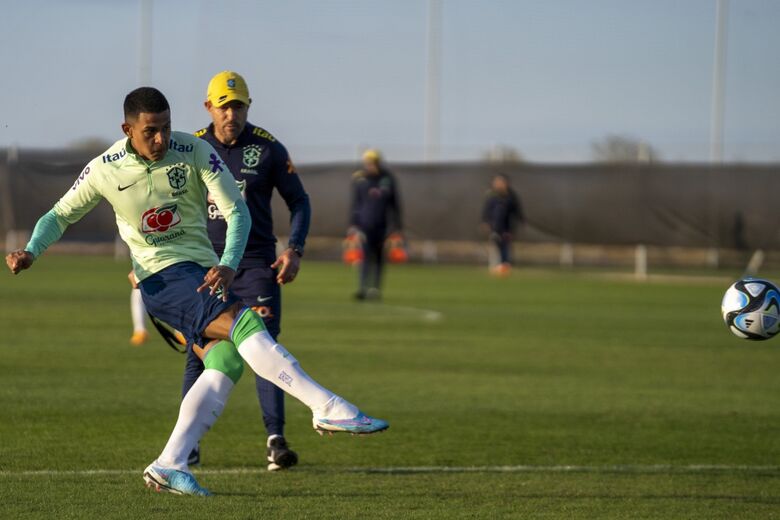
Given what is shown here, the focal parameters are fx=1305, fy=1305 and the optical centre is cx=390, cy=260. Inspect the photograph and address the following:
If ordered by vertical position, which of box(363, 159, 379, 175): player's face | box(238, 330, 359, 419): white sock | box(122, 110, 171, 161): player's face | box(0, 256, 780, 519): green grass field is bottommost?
box(0, 256, 780, 519): green grass field

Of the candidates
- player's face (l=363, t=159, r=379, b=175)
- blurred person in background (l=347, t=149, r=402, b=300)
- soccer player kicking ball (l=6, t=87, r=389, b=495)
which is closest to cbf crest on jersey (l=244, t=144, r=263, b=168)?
soccer player kicking ball (l=6, t=87, r=389, b=495)

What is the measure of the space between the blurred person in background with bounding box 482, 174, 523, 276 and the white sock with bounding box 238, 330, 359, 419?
25861mm

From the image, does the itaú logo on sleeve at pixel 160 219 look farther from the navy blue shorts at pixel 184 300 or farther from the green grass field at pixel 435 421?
the green grass field at pixel 435 421

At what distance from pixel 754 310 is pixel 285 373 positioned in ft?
10.0

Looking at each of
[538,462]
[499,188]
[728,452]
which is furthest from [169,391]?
[499,188]

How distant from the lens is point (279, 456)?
7.69 m

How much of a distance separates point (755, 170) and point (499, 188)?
6.12 m

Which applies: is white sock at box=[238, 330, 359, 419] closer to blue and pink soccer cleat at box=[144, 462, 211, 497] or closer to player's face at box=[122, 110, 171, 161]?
blue and pink soccer cleat at box=[144, 462, 211, 497]

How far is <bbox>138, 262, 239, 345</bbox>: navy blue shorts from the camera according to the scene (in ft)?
21.6

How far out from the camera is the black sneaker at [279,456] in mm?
7688

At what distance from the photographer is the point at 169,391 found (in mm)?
11016

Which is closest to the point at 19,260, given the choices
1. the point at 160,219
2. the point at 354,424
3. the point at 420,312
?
the point at 160,219

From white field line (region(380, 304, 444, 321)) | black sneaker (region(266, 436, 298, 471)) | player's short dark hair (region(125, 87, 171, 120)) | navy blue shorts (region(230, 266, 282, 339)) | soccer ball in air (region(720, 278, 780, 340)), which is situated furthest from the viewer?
white field line (region(380, 304, 444, 321))

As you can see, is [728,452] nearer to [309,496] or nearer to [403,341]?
[309,496]
